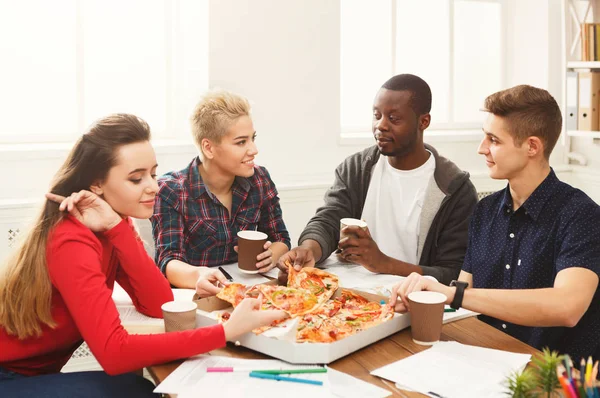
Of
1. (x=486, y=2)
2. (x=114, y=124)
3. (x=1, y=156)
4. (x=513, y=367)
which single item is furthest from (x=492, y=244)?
(x=486, y=2)

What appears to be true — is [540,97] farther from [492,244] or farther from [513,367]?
[513,367]

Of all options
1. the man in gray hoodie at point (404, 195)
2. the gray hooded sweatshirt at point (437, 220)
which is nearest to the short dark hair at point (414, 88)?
the man in gray hoodie at point (404, 195)

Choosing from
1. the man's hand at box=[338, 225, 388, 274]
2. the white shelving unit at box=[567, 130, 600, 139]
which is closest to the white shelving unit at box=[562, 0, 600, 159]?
the white shelving unit at box=[567, 130, 600, 139]

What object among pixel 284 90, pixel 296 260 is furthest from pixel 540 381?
pixel 284 90

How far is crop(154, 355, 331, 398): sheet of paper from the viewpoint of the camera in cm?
142

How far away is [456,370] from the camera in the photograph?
154cm

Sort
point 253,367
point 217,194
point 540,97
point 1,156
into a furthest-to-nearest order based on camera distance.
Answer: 1. point 1,156
2. point 217,194
3. point 540,97
4. point 253,367

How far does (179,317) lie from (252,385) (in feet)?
1.06

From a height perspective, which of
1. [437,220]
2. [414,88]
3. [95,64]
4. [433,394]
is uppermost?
[95,64]

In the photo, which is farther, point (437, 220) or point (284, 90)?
point (284, 90)

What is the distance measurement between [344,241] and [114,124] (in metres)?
0.87

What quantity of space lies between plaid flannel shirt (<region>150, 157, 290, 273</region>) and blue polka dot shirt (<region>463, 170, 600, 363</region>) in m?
0.83

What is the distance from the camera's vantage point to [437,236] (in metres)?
2.69

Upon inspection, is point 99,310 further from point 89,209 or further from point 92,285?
point 89,209
